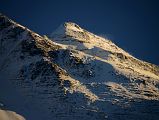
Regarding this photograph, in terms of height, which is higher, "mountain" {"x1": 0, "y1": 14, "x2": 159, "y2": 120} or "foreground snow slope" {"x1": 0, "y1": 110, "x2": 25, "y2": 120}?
"mountain" {"x1": 0, "y1": 14, "x2": 159, "y2": 120}

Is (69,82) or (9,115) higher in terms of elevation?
(69,82)

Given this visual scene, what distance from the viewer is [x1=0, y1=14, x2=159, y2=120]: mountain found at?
144m

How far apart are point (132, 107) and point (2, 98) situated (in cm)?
4658

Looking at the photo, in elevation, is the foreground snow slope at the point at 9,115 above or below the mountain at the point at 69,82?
below

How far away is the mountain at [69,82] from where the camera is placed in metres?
144

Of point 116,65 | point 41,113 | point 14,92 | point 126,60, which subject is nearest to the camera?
point 41,113

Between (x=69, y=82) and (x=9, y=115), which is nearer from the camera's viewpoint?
(x=9, y=115)

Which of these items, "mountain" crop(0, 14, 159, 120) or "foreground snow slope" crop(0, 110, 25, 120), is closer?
"foreground snow slope" crop(0, 110, 25, 120)

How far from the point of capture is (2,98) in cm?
14912

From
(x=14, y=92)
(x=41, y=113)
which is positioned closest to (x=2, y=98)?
(x=14, y=92)

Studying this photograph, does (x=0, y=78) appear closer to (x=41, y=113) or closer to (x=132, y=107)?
(x=41, y=113)

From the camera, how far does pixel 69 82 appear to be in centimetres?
15588

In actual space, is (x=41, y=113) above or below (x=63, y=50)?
below

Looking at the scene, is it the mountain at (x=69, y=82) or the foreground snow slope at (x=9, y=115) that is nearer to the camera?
the foreground snow slope at (x=9, y=115)
